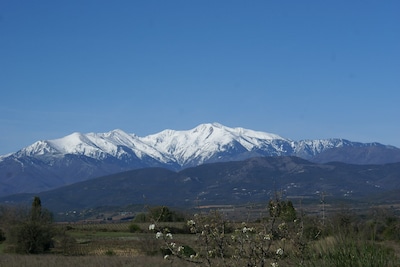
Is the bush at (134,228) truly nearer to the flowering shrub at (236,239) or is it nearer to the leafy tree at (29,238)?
the leafy tree at (29,238)

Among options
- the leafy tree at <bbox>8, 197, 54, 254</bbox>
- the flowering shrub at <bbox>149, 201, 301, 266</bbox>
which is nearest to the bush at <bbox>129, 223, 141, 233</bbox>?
the leafy tree at <bbox>8, 197, 54, 254</bbox>

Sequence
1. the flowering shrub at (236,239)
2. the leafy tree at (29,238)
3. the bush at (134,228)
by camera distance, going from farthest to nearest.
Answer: the bush at (134,228), the leafy tree at (29,238), the flowering shrub at (236,239)

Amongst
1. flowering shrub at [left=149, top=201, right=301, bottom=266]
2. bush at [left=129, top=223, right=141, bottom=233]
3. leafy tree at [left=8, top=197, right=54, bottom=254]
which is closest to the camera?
flowering shrub at [left=149, top=201, right=301, bottom=266]

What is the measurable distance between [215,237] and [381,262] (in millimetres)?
2383

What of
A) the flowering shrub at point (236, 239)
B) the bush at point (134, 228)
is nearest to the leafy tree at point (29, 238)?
the bush at point (134, 228)

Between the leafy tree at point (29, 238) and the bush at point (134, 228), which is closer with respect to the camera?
the leafy tree at point (29, 238)

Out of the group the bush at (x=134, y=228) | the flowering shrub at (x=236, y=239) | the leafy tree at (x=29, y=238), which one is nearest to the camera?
the flowering shrub at (x=236, y=239)

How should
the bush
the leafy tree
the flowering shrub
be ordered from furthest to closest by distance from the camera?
the bush → the leafy tree → the flowering shrub

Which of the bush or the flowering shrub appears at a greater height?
the flowering shrub

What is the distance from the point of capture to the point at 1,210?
71.0 m

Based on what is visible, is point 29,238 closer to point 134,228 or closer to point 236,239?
point 134,228

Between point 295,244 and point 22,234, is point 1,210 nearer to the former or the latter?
point 22,234

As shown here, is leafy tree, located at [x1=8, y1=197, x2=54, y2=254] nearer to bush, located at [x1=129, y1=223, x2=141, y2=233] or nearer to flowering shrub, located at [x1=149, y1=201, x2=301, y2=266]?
bush, located at [x1=129, y1=223, x2=141, y2=233]

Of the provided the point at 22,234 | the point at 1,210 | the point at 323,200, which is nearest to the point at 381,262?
the point at 323,200
